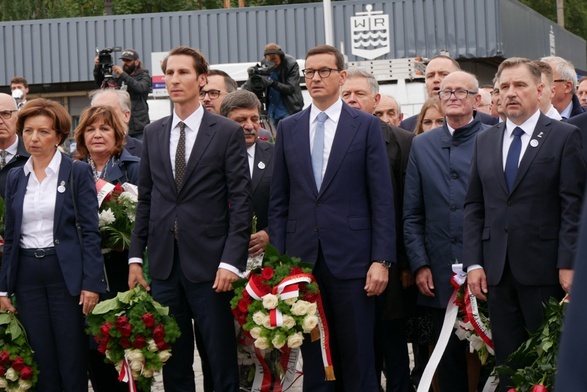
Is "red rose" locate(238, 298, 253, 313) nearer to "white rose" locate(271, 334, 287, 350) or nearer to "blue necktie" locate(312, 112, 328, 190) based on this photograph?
"white rose" locate(271, 334, 287, 350)

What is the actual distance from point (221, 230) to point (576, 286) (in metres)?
4.30

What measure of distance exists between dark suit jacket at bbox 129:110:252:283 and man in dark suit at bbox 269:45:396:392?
0.32m

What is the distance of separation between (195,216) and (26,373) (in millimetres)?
1270

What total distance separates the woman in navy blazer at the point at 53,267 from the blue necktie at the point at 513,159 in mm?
2276

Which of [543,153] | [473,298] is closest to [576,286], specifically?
[543,153]

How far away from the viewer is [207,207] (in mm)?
5609

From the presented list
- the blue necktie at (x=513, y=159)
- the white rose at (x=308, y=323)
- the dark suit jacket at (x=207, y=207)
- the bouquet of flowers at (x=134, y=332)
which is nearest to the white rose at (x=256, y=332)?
the white rose at (x=308, y=323)

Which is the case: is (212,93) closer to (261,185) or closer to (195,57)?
(261,185)

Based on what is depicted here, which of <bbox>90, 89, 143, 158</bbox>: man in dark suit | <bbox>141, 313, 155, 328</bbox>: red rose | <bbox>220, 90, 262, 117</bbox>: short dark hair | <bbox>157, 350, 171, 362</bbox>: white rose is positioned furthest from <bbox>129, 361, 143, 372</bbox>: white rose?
<bbox>90, 89, 143, 158</bbox>: man in dark suit

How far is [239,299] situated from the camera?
18.1 feet

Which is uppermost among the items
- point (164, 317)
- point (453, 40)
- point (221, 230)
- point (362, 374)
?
point (453, 40)

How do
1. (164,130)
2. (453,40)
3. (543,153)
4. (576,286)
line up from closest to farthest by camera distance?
(576,286)
(543,153)
(164,130)
(453,40)

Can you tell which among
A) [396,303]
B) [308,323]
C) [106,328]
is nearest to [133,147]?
[106,328]

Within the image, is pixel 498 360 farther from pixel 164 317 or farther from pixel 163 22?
pixel 163 22
